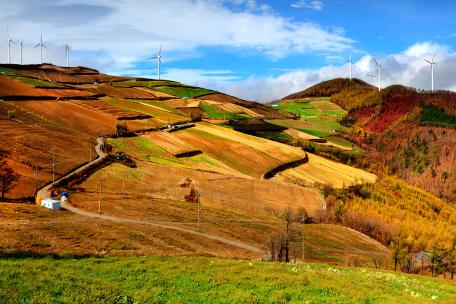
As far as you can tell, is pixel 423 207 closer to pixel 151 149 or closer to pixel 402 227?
pixel 402 227

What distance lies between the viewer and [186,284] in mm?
37688

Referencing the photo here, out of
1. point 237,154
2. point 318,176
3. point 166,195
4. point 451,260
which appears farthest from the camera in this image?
point 318,176

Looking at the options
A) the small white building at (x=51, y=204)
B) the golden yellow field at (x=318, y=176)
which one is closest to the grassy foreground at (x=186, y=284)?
the small white building at (x=51, y=204)

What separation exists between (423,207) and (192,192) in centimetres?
10035

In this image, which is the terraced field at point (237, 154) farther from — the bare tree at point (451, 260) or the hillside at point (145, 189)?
the bare tree at point (451, 260)

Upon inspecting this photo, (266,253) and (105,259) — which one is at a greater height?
(105,259)

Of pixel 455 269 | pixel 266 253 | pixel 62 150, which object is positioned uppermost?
pixel 62 150

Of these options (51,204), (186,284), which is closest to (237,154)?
(51,204)

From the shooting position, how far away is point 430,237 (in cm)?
14950

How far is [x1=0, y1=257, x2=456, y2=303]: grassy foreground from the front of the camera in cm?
3285

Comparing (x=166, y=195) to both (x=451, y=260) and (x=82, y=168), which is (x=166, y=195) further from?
(x=451, y=260)

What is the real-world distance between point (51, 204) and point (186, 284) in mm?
A: 66195

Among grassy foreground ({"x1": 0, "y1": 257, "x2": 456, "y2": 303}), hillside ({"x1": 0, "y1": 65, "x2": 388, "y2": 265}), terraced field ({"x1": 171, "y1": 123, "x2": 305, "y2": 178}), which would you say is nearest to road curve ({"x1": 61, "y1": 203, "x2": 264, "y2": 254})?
hillside ({"x1": 0, "y1": 65, "x2": 388, "y2": 265})

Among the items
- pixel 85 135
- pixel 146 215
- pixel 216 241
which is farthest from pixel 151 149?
pixel 216 241
